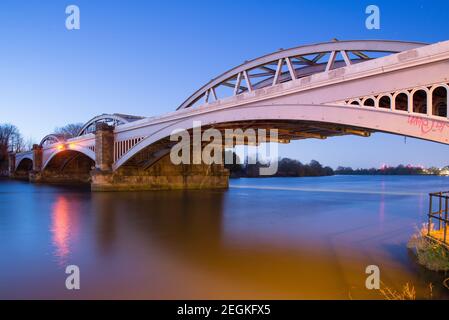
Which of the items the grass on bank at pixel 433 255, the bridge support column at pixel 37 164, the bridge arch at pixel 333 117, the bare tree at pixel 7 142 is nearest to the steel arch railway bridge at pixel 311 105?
the bridge arch at pixel 333 117

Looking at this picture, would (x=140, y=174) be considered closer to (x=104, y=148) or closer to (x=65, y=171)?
(x=104, y=148)

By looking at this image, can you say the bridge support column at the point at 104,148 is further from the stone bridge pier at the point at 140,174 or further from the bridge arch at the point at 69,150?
the bridge arch at the point at 69,150

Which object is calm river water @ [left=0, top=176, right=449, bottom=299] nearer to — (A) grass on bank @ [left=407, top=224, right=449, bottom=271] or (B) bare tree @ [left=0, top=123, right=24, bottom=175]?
(A) grass on bank @ [left=407, top=224, right=449, bottom=271]

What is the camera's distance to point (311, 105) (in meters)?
12.7

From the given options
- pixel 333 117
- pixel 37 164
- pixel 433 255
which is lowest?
pixel 433 255

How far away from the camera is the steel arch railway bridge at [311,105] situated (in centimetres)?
896

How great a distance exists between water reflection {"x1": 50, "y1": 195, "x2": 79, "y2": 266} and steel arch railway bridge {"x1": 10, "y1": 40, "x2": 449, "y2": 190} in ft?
27.3

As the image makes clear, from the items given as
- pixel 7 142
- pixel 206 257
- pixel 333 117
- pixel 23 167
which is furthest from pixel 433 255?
pixel 7 142

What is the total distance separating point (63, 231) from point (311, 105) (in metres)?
10.4

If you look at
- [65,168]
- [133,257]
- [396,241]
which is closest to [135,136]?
[133,257]

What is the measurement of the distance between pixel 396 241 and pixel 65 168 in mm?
55190

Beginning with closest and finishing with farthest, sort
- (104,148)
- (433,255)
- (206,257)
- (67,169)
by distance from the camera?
(433,255) < (206,257) < (104,148) < (67,169)
